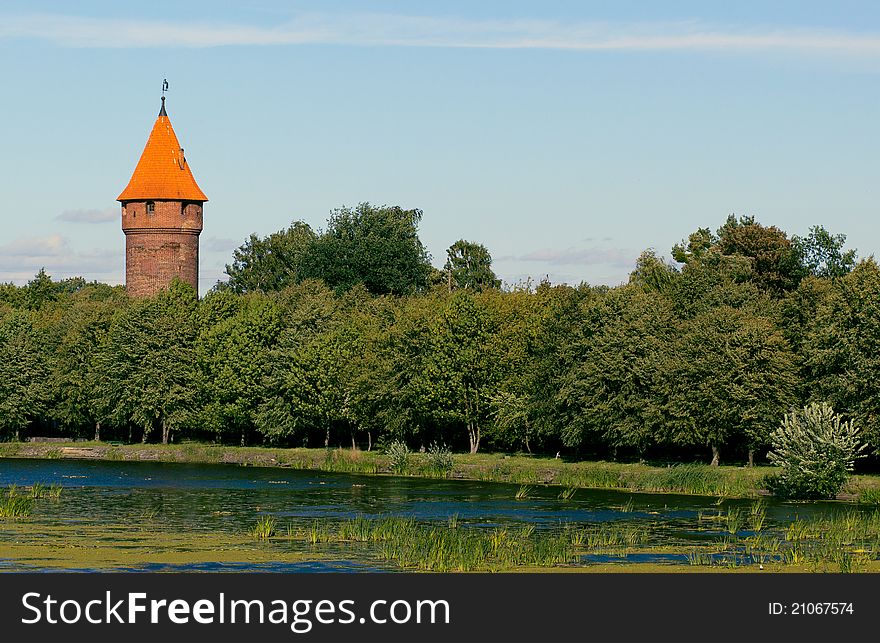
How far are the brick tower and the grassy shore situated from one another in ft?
71.5

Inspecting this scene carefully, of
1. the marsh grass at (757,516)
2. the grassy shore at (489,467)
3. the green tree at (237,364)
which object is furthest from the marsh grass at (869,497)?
the green tree at (237,364)

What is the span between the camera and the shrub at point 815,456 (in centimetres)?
4988

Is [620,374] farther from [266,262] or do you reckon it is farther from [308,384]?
[266,262]

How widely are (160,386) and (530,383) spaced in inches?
1028

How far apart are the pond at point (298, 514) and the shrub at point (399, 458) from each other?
2.69 metres

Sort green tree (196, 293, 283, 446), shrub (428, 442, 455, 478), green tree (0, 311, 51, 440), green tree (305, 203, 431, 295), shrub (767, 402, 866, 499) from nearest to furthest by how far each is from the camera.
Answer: shrub (767, 402, 866, 499) < shrub (428, 442, 455, 478) < green tree (196, 293, 283, 446) < green tree (0, 311, 51, 440) < green tree (305, 203, 431, 295)

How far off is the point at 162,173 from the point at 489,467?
53249 millimetres

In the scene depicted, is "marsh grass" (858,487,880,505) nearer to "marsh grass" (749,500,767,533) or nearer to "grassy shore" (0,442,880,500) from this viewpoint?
"grassy shore" (0,442,880,500)

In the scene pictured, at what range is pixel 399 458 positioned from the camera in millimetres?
66688

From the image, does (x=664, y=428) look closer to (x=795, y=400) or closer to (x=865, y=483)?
(x=795, y=400)

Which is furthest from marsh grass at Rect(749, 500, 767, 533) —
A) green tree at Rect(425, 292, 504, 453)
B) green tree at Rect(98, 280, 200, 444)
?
green tree at Rect(98, 280, 200, 444)

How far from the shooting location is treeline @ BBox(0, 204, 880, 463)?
60.3 meters

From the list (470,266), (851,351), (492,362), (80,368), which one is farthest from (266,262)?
(851,351)
